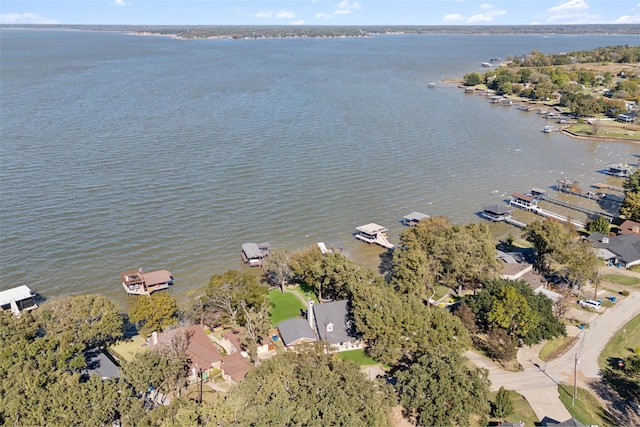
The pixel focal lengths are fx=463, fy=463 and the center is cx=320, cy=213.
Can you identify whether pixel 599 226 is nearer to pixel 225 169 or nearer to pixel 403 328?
pixel 403 328

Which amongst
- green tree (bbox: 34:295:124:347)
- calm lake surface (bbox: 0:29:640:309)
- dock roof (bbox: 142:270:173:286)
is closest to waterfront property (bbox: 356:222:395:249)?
calm lake surface (bbox: 0:29:640:309)

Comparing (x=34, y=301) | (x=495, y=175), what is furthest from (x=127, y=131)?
(x=495, y=175)

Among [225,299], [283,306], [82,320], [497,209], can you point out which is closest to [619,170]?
[497,209]

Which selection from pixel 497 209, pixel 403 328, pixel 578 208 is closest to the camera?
pixel 403 328

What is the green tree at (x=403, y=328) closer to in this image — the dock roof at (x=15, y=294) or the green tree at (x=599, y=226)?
the green tree at (x=599, y=226)

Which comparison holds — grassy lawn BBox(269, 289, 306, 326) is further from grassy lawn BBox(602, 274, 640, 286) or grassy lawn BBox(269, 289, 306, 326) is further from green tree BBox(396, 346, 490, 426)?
grassy lawn BBox(602, 274, 640, 286)

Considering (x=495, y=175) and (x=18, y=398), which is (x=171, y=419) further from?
(x=495, y=175)
